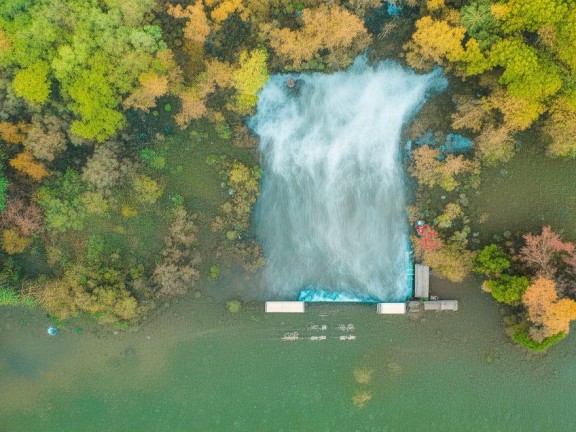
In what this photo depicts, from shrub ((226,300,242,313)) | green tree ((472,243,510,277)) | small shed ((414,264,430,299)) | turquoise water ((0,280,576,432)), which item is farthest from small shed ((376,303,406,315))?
shrub ((226,300,242,313))

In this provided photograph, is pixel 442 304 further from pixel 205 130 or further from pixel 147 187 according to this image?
pixel 147 187

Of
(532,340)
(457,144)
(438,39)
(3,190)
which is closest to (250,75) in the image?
(438,39)

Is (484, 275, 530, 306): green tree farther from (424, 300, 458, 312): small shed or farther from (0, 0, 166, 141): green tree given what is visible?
(0, 0, 166, 141): green tree

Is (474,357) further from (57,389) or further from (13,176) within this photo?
(13,176)

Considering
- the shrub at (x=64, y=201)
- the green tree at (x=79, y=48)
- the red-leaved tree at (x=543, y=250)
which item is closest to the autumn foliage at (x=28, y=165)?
the shrub at (x=64, y=201)

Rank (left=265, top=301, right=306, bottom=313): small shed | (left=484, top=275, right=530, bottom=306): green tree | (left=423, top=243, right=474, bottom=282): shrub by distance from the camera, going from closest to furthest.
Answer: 1. (left=484, top=275, right=530, bottom=306): green tree
2. (left=423, top=243, right=474, bottom=282): shrub
3. (left=265, top=301, right=306, bottom=313): small shed

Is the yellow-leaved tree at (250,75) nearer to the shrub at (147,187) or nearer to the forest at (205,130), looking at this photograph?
the forest at (205,130)
